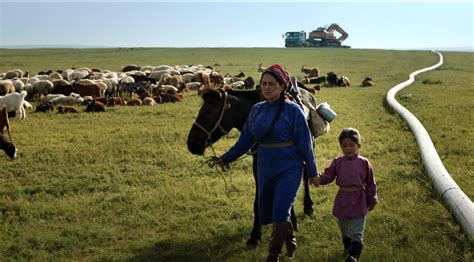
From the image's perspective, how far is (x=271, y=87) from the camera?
4531mm

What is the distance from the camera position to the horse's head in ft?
19.2

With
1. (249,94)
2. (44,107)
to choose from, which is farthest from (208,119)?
(44,107)

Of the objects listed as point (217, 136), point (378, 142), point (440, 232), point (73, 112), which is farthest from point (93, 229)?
point (73, 112)

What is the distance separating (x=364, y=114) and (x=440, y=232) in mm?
11340

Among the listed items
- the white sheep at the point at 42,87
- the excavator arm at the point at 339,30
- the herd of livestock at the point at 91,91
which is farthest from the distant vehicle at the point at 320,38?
the white sheep at the point at 42,87

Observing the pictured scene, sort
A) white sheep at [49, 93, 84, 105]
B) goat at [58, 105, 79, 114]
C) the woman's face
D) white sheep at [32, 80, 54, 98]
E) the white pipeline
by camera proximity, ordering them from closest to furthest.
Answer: the woman's face, the white pipeline, goat at [58, 105, 79, 114], white sheep at [49, 93, 84, 105], white sheep at [32, 80, 54, 98]

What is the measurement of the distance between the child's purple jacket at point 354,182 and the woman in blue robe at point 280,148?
0.46 meters

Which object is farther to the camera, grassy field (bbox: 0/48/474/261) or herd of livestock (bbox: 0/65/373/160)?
herd of livestock (bbox: 0/65/373/160)

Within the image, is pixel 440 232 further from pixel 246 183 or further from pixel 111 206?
pixel 111 206

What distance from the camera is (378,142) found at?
1174 cm

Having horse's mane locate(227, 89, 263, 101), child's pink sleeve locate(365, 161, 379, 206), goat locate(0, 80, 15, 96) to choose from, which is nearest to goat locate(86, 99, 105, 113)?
goat locate(0, 80, 15, 96)

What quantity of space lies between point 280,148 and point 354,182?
898 millimetres

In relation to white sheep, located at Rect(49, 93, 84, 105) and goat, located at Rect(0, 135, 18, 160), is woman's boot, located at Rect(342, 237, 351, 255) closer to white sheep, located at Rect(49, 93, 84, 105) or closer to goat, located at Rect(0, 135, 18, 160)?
goat, located at Rect(0, 135, 18, 160)

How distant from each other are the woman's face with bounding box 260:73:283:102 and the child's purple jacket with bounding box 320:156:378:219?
1.00m
